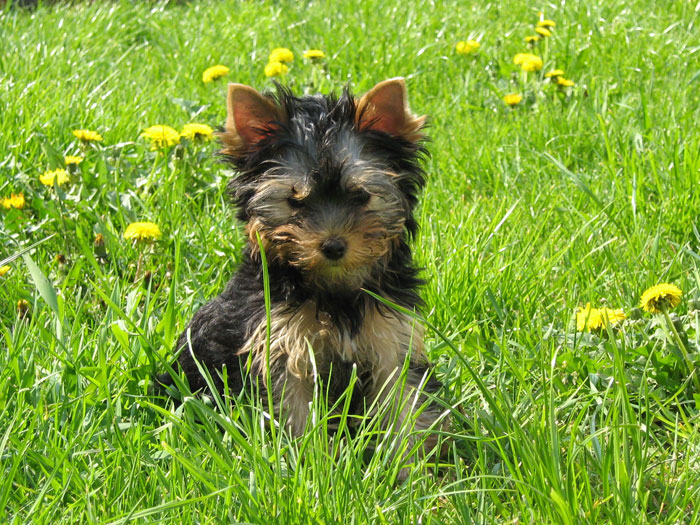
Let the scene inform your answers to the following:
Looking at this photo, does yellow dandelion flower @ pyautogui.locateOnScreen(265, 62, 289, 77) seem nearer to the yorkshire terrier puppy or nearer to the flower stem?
the yorkshire terrier puppy

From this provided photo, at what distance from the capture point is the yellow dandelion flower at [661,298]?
313cm

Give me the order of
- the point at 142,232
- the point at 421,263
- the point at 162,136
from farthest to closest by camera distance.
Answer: the point at 162,136 → the point at 421,263 → the point at 142,232

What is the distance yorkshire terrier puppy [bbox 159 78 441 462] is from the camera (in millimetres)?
3098

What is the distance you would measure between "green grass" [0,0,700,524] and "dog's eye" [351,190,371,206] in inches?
27.3

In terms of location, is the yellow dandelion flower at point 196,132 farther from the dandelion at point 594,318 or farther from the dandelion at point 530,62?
the dandelion at point 530,62

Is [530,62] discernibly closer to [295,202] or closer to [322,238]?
[295,202]

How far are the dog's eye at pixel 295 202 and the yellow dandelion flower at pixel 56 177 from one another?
1860mm

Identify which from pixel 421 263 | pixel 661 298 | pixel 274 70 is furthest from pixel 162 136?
pixel 661 298

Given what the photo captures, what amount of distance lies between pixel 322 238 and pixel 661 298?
4.04 ft

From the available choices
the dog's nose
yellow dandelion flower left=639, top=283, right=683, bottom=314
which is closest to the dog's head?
the dog's nose

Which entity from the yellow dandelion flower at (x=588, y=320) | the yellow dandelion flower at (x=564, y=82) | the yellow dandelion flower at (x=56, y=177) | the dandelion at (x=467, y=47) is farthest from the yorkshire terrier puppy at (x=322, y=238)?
the dandelion at (x=467, y=47)

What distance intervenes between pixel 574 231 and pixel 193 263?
1.97 meters

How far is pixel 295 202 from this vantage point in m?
3.13

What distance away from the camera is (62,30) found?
759cm
